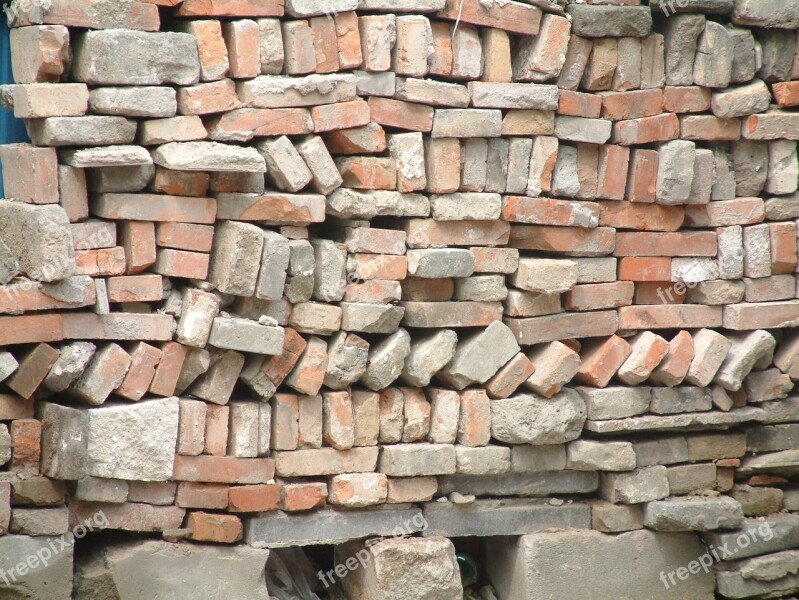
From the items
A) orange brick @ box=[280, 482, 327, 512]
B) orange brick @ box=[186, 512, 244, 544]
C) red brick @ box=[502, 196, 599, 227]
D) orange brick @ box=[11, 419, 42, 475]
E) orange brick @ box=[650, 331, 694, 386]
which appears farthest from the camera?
orange brick @ box=[650, 331, 694, 386]

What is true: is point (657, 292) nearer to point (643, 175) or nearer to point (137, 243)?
point (643, 175)

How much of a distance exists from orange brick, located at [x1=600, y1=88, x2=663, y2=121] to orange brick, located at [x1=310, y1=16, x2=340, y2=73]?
51.2 inches

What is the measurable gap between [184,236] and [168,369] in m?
0.55

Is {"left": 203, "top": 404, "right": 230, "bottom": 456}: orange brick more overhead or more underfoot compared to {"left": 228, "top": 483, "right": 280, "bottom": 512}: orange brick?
more overhead

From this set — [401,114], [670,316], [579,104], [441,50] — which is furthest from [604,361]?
[441,50]

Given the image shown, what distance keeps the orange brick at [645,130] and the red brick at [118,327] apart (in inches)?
87.2

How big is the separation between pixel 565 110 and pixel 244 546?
2.42 metres

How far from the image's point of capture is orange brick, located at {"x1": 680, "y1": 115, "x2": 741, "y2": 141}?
4.81 metres

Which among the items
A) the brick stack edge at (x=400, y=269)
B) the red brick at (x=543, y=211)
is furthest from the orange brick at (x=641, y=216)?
the red brick at (x=543, y=211)

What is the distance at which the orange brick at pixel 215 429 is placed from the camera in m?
4.30

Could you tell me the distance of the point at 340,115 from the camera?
4.28 metres

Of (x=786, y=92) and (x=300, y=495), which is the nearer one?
(x=300, y=495)

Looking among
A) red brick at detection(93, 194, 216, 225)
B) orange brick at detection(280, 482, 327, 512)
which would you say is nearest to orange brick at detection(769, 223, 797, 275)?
orange brick at detection(280, 482, 327, 512)

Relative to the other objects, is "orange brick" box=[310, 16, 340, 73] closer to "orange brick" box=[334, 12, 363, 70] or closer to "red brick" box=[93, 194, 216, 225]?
"orange brick" box=[334, 12, 363, 70]
